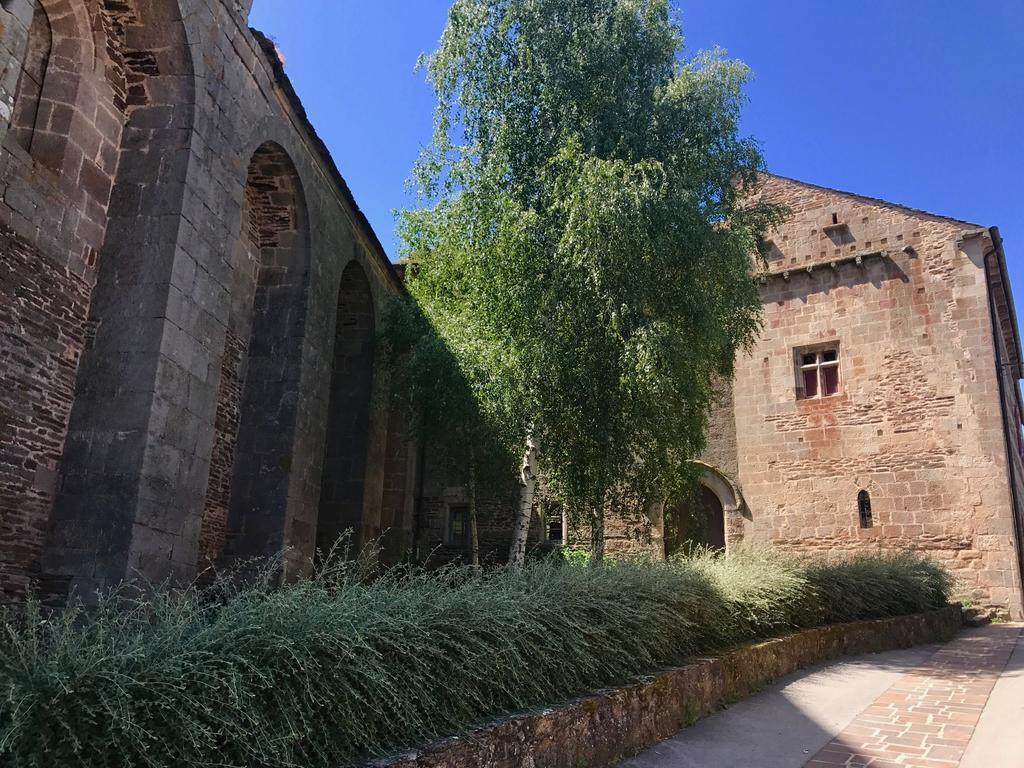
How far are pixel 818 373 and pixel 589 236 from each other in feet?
31.4

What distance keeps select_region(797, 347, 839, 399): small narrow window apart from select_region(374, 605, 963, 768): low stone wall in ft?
29.5

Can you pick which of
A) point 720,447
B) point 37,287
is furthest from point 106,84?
point 720,447

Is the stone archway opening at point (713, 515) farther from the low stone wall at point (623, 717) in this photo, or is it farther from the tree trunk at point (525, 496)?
the low stone wall at point (623, 717)

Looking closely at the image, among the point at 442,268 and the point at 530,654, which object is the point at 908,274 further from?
the point at 530,654

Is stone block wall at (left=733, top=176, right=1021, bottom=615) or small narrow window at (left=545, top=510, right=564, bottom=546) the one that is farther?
small narrow window at (left=545, top=510, right=564, bottom=546)

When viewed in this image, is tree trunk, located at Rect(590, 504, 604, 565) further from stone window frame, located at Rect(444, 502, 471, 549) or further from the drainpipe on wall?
the drainpipe on wall

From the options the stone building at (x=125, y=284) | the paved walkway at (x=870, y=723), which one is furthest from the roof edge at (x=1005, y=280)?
the stone building at (x=125, y=284)

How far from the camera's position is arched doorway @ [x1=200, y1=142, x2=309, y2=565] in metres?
9.81

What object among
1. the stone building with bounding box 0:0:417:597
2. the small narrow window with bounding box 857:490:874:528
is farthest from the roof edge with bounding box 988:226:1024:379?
the stone building with bounding box 0:0:417:597

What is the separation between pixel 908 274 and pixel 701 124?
302 inches

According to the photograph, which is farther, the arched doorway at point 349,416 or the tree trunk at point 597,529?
Result: the arched doorway at point 349,416

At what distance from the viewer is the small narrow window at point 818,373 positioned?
1691 cm

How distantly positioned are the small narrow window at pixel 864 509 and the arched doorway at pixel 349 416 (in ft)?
34.1

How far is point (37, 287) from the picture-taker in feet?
21.8
